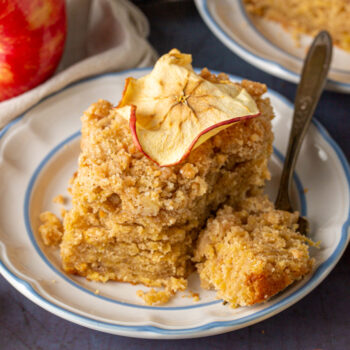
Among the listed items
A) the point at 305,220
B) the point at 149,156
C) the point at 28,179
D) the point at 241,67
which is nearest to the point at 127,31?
the point at 241,67

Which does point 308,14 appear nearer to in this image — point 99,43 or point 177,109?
point 99,43

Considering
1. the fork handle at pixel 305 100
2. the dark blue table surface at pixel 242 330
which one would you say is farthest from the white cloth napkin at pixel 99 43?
the dark blue table surface at pixel 242 330

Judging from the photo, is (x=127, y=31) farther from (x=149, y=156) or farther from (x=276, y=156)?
(x=149, y=156)

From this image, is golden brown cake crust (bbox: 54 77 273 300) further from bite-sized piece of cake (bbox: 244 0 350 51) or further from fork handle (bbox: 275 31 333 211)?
bite-sized piece of cake (bbox: 244 0 350 51)

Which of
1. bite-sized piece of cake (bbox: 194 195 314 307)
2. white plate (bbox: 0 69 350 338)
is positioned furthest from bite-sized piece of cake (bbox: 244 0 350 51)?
bite-sized piece of cake (bbox: 194 195 314 307)

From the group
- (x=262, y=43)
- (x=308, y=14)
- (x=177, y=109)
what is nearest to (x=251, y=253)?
(x=177, y=109)

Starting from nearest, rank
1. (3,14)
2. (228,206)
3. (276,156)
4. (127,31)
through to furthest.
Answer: (228,206) < (3,14) < (276,156) < (127,31)
